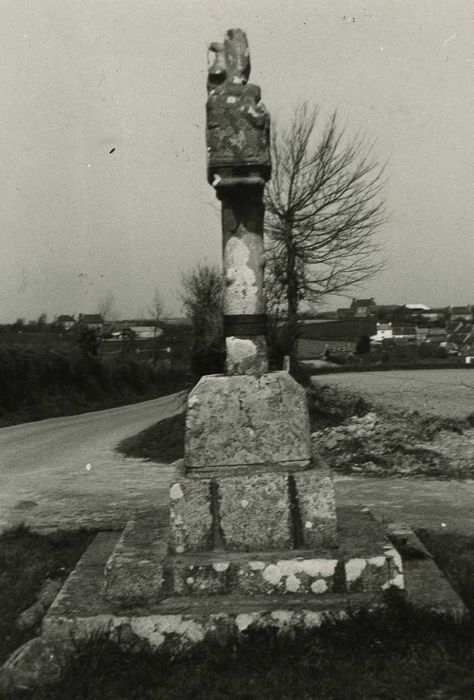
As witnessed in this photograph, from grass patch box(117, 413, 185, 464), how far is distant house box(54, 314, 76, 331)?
1300 inches

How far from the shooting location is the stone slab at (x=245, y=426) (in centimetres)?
438

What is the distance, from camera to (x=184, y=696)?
343 centimetres

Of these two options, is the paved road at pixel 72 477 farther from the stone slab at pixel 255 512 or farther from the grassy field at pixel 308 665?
the grassy field at pixel 308 665

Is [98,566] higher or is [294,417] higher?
[294,417]

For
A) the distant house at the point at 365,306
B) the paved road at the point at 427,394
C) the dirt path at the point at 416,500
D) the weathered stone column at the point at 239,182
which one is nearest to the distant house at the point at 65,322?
the paved road at the point at 427,394

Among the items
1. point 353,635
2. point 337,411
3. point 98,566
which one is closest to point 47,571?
point 98,566

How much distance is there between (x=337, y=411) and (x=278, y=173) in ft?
23.6

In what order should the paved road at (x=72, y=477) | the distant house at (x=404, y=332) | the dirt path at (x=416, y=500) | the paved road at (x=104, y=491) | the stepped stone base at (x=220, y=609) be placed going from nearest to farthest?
1. the stepped stone base at (x=220, y=609)
2. the dirt path at (x=416, y=500)
3. the paved road at (x=104, y=491)
4. the paved road at (x=72, y=477)
5. the distant house at (x=404, y=332)

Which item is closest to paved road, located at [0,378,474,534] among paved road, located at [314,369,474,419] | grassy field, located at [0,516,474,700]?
grassy field, located at [0,516,474,700]

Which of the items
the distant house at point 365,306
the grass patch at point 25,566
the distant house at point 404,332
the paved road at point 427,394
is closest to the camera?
the grass patch at point 25,566

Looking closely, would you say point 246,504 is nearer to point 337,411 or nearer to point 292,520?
point 292,520

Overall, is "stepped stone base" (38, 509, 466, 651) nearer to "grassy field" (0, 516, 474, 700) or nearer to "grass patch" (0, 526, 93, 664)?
"grassy field" (0, 516, 474, 700)

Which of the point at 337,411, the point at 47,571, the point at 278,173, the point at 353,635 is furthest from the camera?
the point at 278,173

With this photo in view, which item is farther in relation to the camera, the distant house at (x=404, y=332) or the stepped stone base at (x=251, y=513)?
the distant house at (x=404, y=332)
